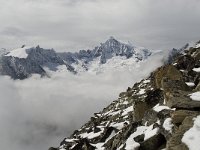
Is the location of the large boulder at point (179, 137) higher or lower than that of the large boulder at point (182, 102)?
lower

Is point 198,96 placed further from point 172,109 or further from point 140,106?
point 140,106

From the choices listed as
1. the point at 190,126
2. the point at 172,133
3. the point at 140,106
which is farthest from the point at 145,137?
the point at 140,106

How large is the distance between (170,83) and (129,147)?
37.0 ft

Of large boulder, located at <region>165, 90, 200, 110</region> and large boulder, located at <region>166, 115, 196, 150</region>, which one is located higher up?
large boulder, located at <region>165, 90, 200, 110</region>

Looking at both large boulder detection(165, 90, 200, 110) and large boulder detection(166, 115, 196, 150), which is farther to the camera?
large boulder detection(165, 90, 200, 110)

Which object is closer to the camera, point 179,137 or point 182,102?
point 179,137

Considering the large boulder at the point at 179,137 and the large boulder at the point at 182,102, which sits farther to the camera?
the large boulder at the point at 182,102

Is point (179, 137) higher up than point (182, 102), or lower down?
lower down

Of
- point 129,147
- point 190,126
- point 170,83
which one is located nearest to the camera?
point 190,126

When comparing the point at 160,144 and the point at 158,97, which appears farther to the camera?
the point at 158,97

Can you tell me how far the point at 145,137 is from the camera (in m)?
36.5

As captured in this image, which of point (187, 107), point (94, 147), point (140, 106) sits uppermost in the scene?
point (187, 107)

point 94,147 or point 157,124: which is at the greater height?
point 157,124

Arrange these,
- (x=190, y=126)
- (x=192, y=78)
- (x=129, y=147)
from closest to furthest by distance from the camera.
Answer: (x=190, y=126) → (x=129, y=147) → (x=192, y=78)
